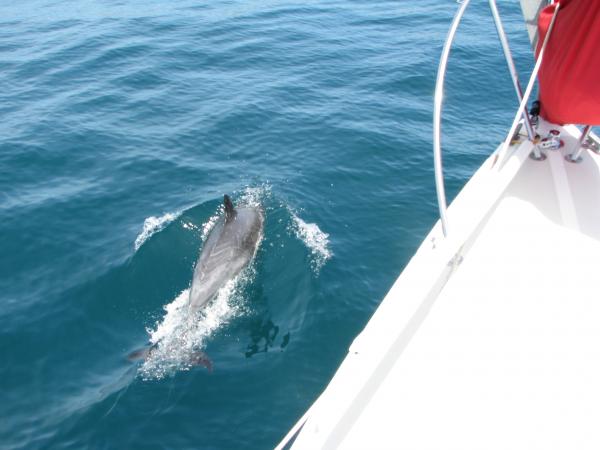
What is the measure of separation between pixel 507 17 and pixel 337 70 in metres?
14.3

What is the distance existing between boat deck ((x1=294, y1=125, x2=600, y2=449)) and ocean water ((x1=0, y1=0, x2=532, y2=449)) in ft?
18.4

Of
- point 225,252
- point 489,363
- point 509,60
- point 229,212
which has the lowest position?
point 225,252

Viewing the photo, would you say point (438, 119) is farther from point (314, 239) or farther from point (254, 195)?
point (254, 195)

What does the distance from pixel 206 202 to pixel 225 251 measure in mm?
3344

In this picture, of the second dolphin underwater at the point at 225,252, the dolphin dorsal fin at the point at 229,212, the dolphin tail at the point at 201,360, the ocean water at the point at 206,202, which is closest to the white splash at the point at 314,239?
the ocean water at the point at 206,202

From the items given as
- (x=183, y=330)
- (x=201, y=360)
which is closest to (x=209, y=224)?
(x=183, y=330)

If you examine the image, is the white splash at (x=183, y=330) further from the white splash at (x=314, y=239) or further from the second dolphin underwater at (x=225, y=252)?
the white splash at (x=314, y=239)

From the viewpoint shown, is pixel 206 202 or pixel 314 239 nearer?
pixel 314 239

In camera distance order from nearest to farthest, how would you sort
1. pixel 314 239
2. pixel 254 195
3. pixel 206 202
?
pixel 314 239 → pixel 206 202 → pixel 254 195

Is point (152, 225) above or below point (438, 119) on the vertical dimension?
below

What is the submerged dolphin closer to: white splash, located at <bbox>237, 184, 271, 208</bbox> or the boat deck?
white splash, located at <bbox>237, 184, 271, 208</bbox>

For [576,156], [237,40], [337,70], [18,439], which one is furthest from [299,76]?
[18,439]

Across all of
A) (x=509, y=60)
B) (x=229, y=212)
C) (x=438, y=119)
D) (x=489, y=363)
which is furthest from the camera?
(x=229, y=212)

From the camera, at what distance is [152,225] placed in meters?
15.8
